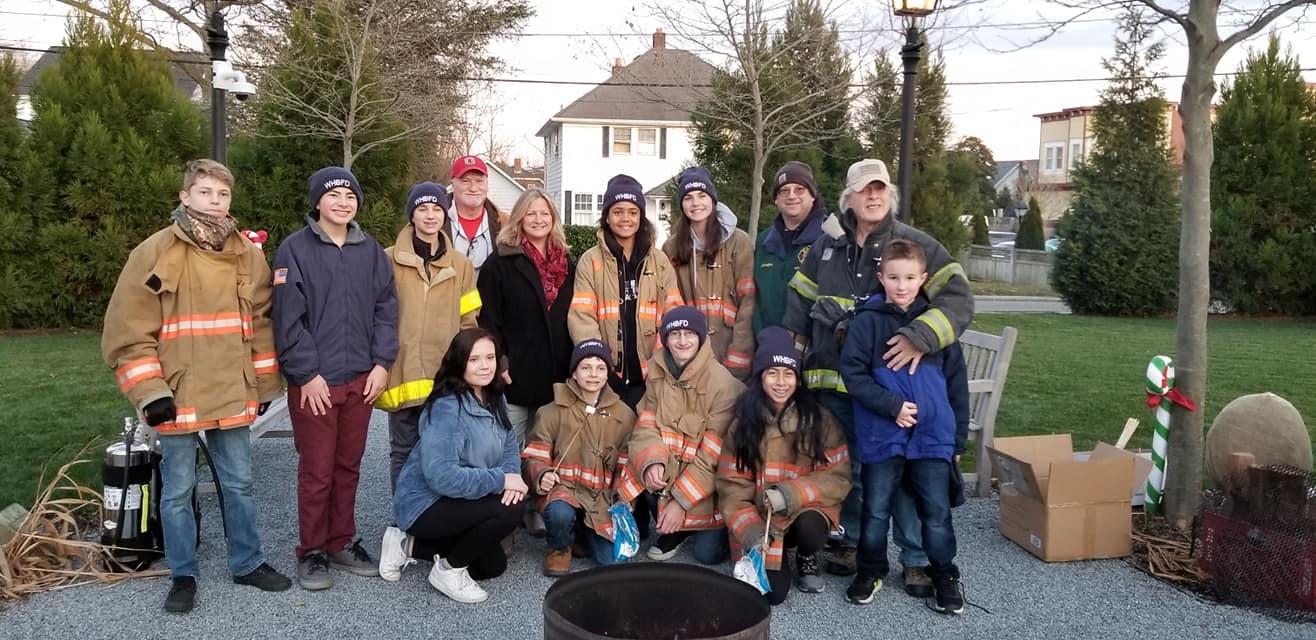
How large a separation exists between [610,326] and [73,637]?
262 cm

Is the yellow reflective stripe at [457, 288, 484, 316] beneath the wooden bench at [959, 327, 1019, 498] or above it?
above

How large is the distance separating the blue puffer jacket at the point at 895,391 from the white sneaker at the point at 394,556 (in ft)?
6.94

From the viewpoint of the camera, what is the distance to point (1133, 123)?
18.5 metres

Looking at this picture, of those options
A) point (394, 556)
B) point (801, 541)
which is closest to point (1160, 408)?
point (801, 541)

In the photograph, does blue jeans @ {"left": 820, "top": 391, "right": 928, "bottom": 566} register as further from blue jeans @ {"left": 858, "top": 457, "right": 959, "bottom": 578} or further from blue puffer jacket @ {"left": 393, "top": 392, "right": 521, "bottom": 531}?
blue puffer jacket @ {"left": 393, "top": 392, "right": 521, "bottom": 531}

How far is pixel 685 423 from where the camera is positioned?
182 inches

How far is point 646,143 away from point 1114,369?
2356cm

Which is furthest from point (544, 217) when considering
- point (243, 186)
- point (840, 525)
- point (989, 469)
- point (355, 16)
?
point (355, 16)

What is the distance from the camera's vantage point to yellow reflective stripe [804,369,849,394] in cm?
→ 452

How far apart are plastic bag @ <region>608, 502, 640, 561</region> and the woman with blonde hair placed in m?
0.71

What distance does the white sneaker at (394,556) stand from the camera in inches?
175

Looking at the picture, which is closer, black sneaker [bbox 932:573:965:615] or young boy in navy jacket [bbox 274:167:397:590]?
black sneaker [bbox 932:573:965:615]

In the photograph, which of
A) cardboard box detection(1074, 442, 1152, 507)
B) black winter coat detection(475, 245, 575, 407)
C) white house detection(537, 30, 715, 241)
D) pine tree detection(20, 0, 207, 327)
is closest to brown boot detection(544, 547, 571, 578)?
black winter coat detection(475, 245, 575, 407)

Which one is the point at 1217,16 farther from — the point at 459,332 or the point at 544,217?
the point at 459,332
